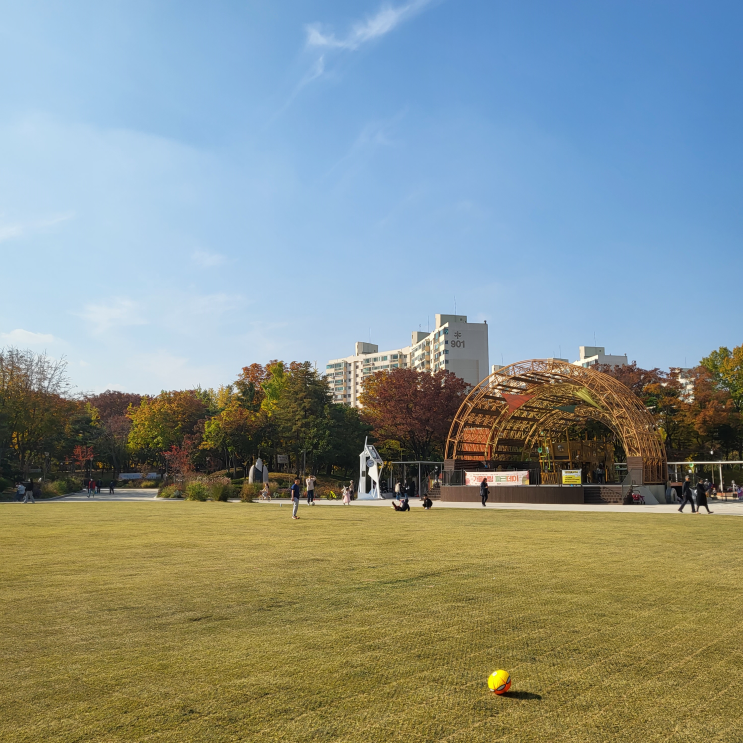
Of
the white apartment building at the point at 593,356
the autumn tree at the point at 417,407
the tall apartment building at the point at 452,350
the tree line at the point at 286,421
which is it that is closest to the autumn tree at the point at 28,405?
the tree line at the point at 286,421

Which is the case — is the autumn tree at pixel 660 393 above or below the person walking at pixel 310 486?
above

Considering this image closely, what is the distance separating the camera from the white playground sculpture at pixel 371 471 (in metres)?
42.6

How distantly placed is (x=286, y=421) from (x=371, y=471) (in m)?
21.2

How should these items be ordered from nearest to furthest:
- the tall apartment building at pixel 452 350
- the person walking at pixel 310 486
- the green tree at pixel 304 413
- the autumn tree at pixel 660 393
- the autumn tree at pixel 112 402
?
1. the person walking at pixel 310 486
2. the autumn tree at pixel 660 393
3. the green tree at pixel 304 413
4. the autumn tree at pixel 112 402
5. the tall apartment building at pixel 452 350

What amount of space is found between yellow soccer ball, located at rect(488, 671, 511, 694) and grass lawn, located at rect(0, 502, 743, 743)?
72mm

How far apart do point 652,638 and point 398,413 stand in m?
47.7

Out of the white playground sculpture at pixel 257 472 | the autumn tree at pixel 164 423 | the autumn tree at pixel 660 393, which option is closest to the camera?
the white playground sculpture at pixel 257 472

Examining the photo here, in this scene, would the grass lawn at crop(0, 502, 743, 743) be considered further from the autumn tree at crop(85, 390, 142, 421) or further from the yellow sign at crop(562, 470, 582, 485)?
the autumn tree at crop(85, 390, 142, 421)

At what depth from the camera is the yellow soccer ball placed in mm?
4633

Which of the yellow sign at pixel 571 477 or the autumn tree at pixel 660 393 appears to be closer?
the yellow sign at pixel 571 477

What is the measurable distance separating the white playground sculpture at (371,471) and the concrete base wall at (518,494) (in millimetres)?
4676

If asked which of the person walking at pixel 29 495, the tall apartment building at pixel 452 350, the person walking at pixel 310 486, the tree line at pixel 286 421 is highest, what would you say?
the tall apartment building at pixel 452 350

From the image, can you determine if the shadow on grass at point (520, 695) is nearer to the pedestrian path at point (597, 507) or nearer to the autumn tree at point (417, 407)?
the pedestrian path at point (597, 507)

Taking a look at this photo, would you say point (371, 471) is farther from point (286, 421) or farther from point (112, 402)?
point (112, 402)
